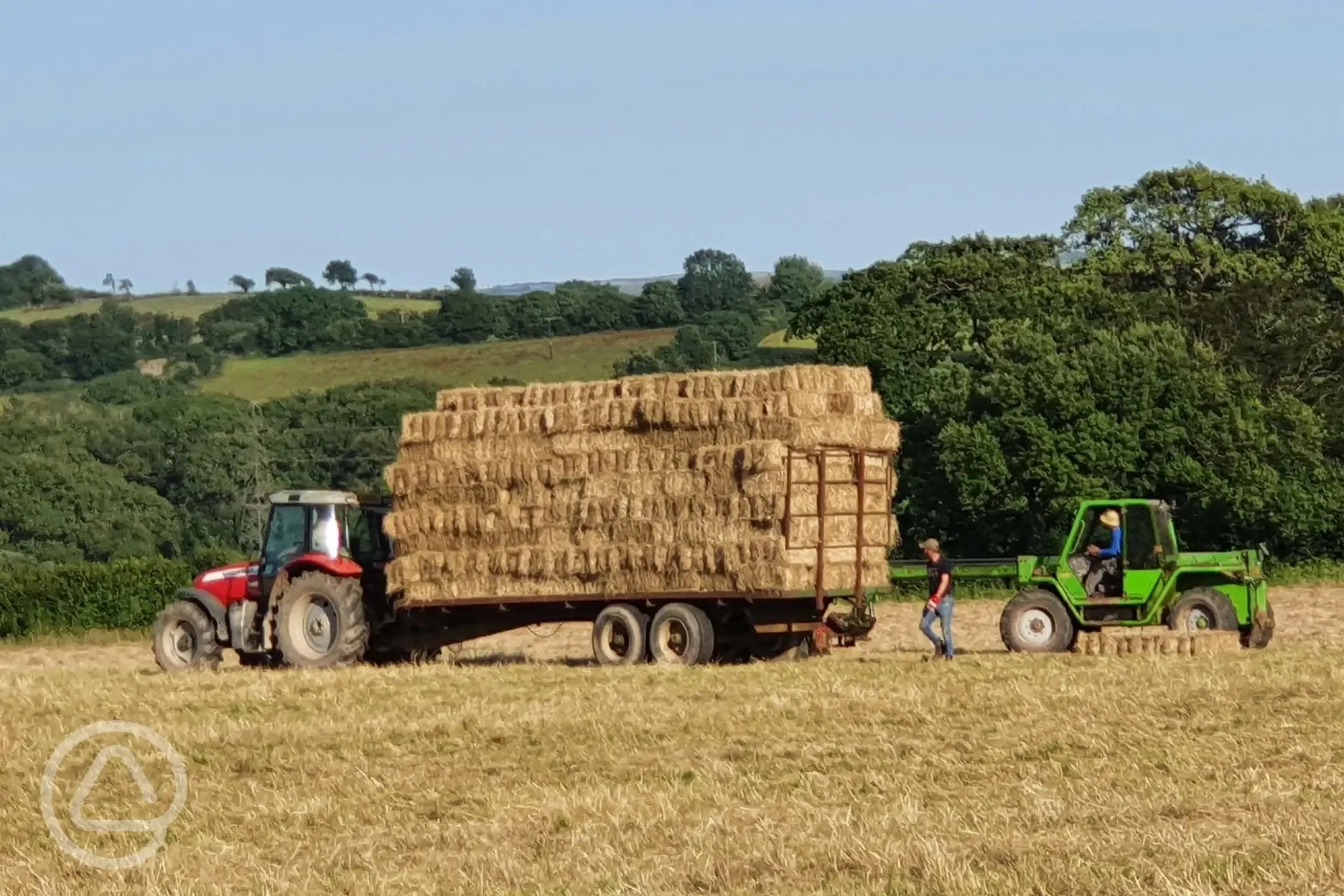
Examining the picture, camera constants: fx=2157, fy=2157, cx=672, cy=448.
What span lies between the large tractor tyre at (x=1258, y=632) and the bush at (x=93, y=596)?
23.1m

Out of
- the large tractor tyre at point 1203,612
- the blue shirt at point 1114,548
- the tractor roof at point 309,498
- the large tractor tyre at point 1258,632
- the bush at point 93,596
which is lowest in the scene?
the bush at point 93,596

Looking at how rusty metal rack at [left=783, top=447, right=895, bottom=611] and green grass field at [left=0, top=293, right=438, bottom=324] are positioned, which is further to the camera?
green grass field at [left=0, top=293, right=438, bottom=324]

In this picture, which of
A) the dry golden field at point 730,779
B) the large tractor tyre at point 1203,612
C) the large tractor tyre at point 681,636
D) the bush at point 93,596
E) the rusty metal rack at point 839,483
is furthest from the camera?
the bush at point 93,596

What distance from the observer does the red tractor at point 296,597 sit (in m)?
→ 23.8

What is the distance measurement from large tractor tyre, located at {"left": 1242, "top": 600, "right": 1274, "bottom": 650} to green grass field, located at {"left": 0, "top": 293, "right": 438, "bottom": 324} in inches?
4055

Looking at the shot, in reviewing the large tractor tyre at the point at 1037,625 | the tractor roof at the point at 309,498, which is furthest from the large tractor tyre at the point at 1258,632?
the tractor roof at the point at 309,498

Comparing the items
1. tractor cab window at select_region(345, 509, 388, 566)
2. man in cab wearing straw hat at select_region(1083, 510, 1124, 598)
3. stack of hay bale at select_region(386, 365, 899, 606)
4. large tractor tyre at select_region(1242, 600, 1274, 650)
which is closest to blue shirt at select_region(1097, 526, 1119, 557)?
man in cab wearing straw hat at select_region(1083, 510, 1124, 598)

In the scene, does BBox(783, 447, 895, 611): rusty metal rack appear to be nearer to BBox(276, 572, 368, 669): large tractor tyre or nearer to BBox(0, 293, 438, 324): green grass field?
BBox(276, 572, 368, 669): large tractor tyre

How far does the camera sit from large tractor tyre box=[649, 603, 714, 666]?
22281 mm

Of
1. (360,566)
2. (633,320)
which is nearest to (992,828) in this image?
(360,566)

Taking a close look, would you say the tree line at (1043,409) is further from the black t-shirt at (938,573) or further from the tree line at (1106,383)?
the black t-shirt at (938,573)

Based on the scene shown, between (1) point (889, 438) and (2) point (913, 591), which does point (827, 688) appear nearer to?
(1) point (889, 438)

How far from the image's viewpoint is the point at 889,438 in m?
23.2

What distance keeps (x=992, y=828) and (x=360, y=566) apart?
14052mm
